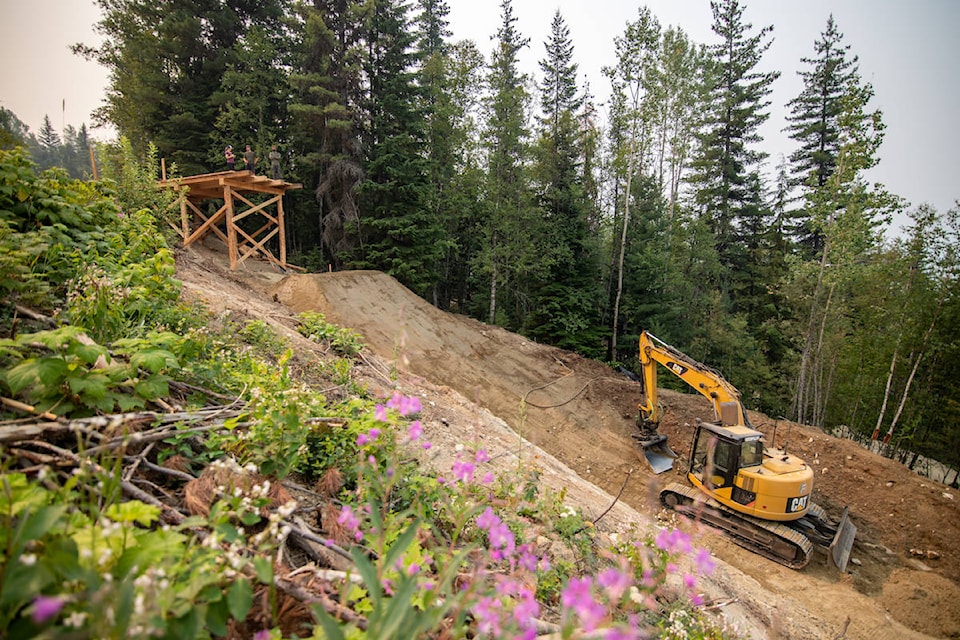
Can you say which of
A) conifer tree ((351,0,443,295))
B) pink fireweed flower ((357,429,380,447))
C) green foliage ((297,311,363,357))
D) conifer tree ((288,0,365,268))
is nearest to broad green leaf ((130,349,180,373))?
pink fireweed flower ((357,429,380,447))

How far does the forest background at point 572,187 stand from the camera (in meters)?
14.8

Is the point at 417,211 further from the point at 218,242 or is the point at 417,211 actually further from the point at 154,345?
the point at 154,345

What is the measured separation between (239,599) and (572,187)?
1995 centimetres

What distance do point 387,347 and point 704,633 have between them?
10211 millimetres

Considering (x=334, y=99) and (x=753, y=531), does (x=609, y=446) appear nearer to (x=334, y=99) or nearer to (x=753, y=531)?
(x=753, y=531)

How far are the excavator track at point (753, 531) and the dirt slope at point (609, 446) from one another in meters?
0.25

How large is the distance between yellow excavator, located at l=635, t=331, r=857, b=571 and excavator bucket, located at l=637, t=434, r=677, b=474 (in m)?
1.38

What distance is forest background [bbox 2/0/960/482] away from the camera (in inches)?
583

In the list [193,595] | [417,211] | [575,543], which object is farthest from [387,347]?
[193,595]

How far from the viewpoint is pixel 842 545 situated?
24.7 feet

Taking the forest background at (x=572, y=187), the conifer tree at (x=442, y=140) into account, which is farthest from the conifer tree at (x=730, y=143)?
the conifer tree at (x=442, y=140)

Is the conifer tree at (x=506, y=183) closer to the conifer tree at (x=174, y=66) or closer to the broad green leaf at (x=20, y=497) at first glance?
the conifer tree at (x=174, y=66)

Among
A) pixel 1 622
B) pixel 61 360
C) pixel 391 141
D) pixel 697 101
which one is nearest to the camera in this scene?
pixel 1 622

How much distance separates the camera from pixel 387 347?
11.9m
